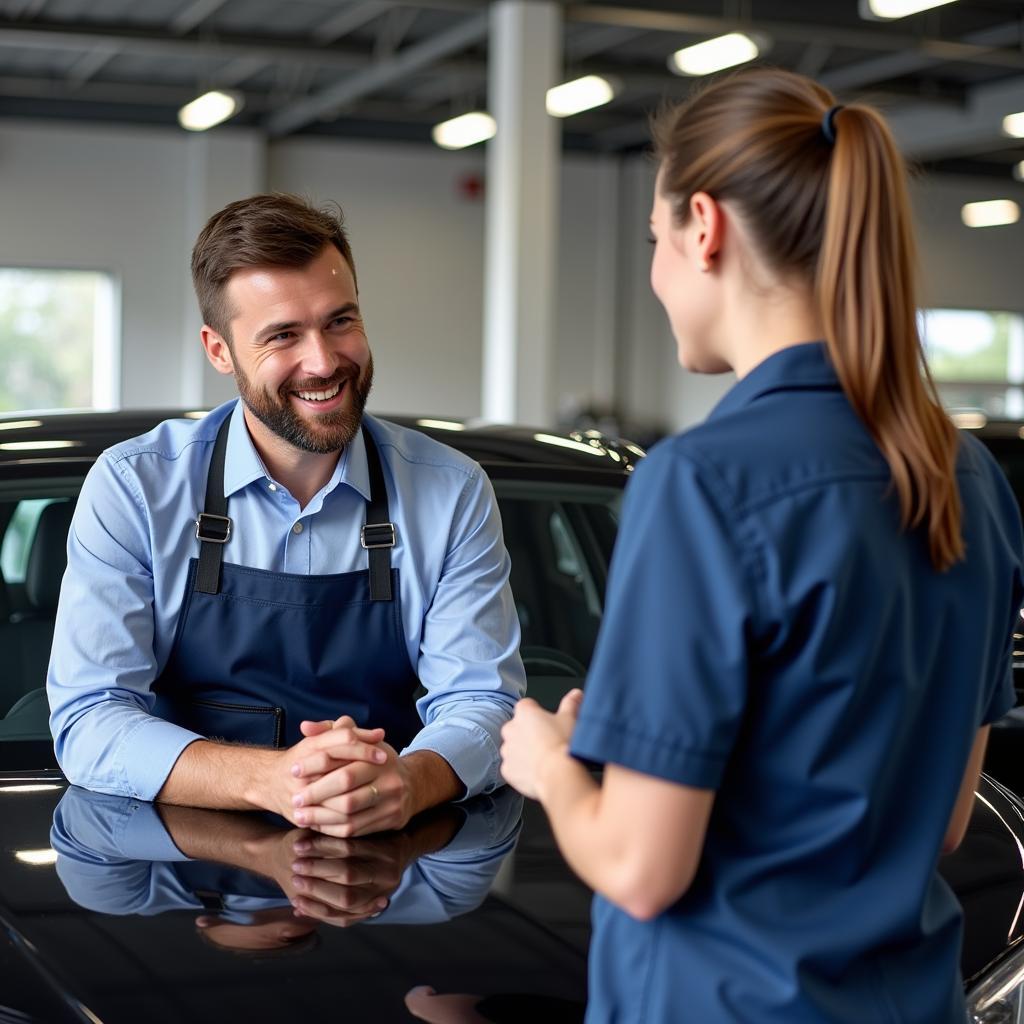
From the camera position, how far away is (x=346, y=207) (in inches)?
602

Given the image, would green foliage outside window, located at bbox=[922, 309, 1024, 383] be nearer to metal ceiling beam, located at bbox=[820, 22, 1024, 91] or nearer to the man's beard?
metal ceiling beam, located at bbox=[820, 22, 1024, 91]

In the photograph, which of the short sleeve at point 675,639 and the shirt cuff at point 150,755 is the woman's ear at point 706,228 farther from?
the shirt cuff at point 150,755

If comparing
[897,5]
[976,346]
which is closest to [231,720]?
[897,5]

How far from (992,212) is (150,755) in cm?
1563

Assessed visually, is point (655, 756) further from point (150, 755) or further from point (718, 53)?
point (718, 53)

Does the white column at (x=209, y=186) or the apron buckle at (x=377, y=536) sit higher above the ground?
the white column at (x=209, y=186)

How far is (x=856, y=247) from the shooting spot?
111 centimetres

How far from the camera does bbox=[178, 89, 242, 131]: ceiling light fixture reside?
12.0m

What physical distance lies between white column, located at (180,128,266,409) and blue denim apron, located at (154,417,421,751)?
12.4 m

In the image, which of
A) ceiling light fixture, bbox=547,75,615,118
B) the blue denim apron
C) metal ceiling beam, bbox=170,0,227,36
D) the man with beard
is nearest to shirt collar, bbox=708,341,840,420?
the man with beard

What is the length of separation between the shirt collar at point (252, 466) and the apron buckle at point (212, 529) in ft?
0.18

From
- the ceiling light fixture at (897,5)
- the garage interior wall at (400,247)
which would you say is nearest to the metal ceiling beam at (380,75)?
the garage interior wall at (400,247)

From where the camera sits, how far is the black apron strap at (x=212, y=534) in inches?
83.9

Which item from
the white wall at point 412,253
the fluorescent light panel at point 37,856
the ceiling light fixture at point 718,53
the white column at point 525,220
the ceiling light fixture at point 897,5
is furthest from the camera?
the white wall at point 412,253
